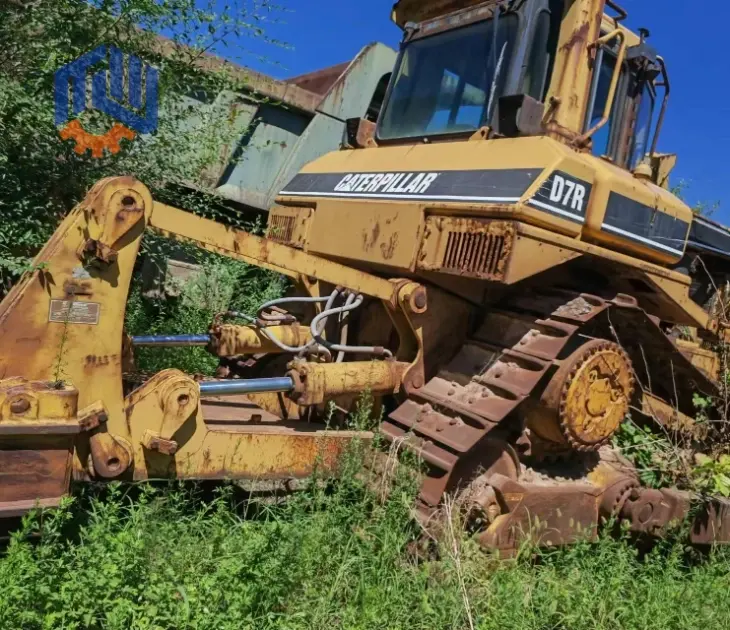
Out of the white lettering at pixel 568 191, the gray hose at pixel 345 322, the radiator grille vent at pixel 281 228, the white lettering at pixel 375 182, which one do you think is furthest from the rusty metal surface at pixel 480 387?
the radiator grille vent at pixel 281 228

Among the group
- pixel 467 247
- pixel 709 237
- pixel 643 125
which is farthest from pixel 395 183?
pixel 709 237

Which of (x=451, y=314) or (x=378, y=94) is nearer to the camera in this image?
(x=451, y=314)

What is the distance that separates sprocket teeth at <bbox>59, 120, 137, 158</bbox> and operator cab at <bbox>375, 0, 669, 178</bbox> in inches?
68.6

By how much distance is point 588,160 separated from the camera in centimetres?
416

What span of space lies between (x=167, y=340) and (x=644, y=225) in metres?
2.90

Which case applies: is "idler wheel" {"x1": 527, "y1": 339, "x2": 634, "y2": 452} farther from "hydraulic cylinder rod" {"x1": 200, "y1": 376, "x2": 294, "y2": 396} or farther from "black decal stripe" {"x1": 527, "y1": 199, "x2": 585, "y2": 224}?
"hydraulic cylinder rod" {"x1": 200, "y1": 376, "x2": 294, "y2": 396}

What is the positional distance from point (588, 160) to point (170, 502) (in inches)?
111

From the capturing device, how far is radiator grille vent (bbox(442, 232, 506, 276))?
3.72 meters

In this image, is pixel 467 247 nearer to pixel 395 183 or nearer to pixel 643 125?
pixel 395 183

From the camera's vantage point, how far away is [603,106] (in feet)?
15.2

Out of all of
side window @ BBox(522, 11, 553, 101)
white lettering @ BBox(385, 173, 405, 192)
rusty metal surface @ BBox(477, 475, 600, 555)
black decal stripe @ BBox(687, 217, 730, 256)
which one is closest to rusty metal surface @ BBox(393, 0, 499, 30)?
side window @ BBox(522, 11, 553, 101)

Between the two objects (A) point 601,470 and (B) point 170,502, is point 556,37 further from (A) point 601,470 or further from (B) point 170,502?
(B) point 170,502

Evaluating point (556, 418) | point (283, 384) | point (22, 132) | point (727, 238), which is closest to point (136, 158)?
point (22, 132)

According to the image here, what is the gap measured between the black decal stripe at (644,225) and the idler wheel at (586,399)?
28.7 inches
